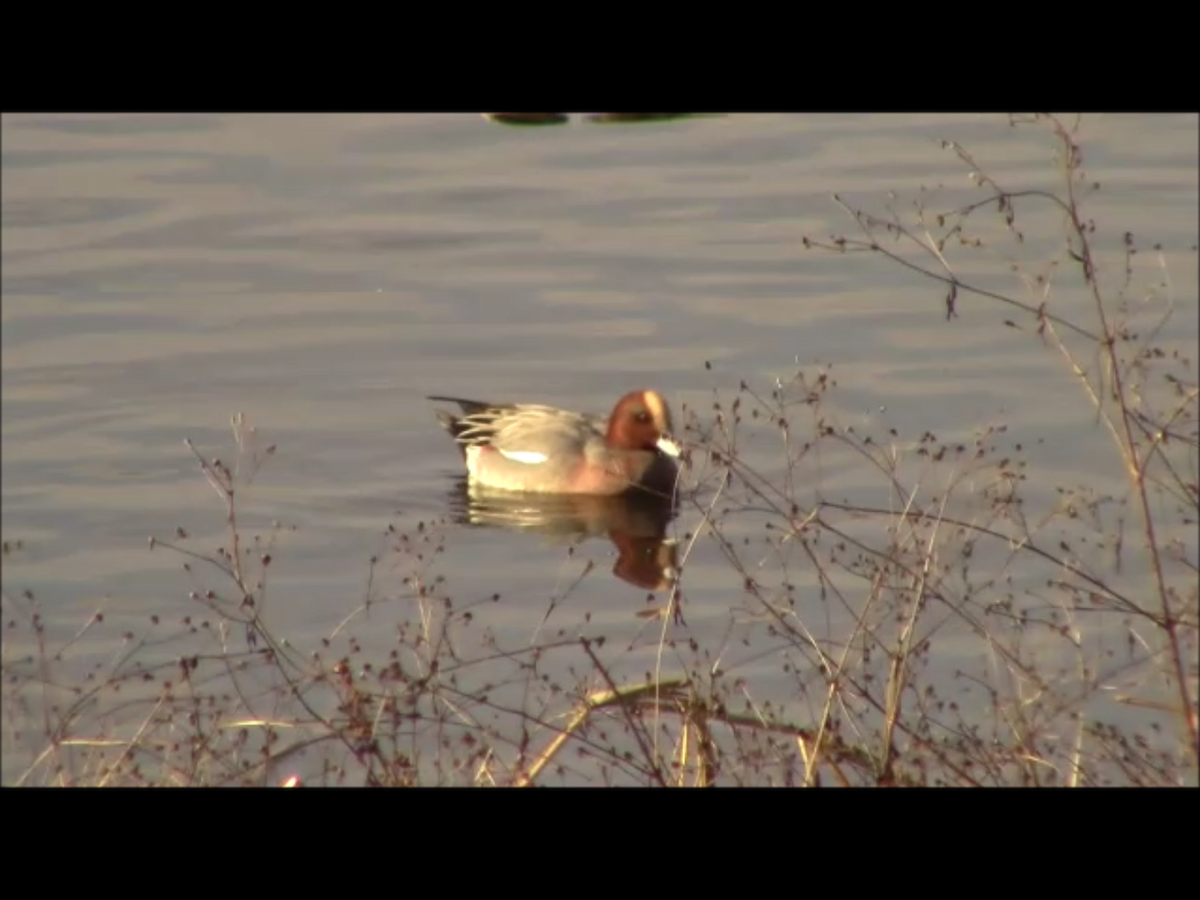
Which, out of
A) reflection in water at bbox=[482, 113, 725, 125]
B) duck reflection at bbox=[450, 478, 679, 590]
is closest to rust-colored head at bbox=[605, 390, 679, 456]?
duck reflection at bbox=[450, 478, 679, 590]

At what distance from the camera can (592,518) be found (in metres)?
12.1

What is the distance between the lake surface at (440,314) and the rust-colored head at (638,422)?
0.21m

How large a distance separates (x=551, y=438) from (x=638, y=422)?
55 cm

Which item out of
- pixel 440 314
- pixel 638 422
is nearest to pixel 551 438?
pixel 638 422

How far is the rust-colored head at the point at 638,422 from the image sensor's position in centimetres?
1202

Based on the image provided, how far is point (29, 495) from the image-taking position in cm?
1076

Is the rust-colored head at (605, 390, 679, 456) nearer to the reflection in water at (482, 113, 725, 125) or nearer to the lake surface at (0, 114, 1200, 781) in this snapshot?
the lake surface at (0, 114, 1200, 781)

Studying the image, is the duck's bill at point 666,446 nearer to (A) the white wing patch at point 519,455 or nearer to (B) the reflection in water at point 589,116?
(A) the white wing patch at point 519,455

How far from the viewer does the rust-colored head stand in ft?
39.4

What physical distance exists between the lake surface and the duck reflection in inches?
7.1

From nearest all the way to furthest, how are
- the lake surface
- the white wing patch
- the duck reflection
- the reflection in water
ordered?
the reflection in water, the lake surface, the duck reflection, the white wing patch
